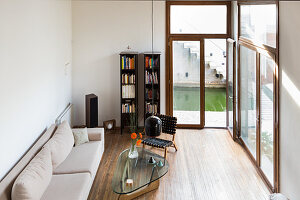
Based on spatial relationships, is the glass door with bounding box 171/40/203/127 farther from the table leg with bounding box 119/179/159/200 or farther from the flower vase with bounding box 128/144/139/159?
the table leg with bounding box 119/179/159/200

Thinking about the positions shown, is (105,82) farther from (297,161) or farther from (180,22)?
(297,161)

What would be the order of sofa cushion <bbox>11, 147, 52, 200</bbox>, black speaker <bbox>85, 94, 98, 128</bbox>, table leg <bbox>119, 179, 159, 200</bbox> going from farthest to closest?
black speaker <bbox>85, 94, 98, 128</bbox> → table leg <bbox>119, 179, 159, 200</bbox> → sofa cushion <bbox>11, 147, 52, 200</bbox>

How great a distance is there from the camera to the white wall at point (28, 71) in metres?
4.30

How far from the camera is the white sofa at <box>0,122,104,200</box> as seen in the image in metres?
4.00

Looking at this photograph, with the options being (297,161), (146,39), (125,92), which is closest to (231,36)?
(146,39)

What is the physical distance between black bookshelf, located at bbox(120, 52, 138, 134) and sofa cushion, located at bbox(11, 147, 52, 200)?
11.0ft

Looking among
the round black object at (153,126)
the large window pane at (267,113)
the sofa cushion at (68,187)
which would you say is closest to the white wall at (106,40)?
the large window pane at (267,113)

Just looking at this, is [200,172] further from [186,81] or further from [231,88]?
[186,81]

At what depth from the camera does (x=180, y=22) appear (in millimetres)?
8414

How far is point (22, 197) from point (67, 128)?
2.27 meters

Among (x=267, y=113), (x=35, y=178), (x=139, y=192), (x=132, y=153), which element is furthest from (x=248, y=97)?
(x=35, y=178)

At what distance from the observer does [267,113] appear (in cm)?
551

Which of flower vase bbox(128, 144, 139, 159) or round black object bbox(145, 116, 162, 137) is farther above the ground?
round black object bbox(145, 116, 162, 137)

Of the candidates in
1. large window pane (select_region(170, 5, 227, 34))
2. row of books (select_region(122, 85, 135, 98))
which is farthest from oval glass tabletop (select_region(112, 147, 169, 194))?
large window pane (select_region(170, 5, 227, 34))
